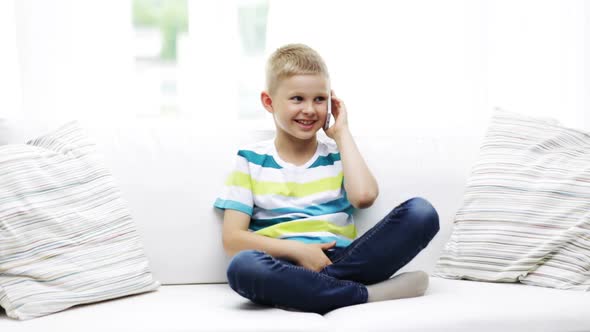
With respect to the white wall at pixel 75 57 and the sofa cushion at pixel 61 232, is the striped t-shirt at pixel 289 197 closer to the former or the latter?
the sofa cushion at pixel 61 232

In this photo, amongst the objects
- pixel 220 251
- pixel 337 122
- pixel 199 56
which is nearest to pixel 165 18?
pixel 199 56

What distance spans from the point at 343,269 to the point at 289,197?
0.28 metres

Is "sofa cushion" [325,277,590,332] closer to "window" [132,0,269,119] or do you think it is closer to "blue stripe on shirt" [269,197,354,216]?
"blue stripe on shirt" [269,197,354,216]

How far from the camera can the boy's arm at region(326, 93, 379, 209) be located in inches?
72.1

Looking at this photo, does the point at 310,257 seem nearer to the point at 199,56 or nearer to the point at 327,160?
the point at 327,160

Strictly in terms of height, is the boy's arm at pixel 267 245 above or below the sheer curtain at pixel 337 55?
below

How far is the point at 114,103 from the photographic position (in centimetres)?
370

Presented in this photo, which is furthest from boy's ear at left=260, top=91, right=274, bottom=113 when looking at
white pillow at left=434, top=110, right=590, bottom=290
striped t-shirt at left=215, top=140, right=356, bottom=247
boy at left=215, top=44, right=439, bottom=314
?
white pillow at left=434, top=110, right=590, bottom=290

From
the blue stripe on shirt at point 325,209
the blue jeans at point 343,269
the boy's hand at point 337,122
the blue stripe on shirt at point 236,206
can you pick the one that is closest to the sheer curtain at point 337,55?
the boy's hand at point 337,122

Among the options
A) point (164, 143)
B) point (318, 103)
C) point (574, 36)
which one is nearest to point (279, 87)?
point (318, 103)

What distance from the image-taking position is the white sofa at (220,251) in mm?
1449

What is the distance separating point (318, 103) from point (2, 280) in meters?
0.88

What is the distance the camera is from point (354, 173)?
184cm

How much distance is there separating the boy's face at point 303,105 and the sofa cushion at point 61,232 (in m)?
0.47
